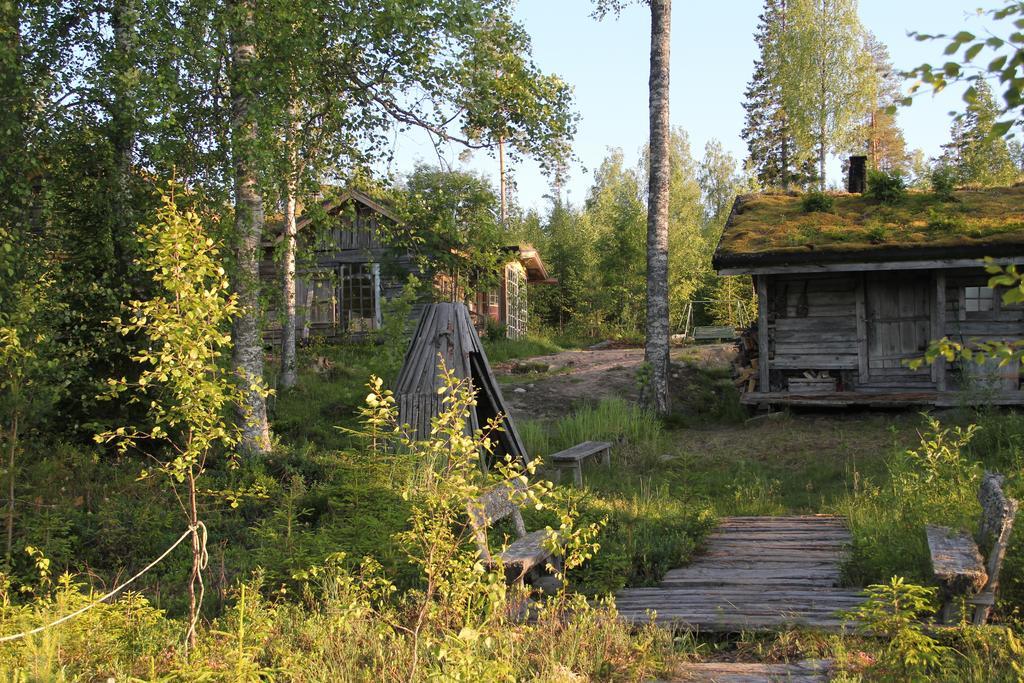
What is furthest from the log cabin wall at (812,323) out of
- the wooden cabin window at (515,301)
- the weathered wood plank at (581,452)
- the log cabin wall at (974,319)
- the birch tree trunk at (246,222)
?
the wooden cabin window at (515,301)

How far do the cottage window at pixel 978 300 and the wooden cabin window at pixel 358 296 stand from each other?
15522mm

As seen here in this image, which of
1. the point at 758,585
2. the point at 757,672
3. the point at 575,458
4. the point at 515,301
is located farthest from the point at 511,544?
the point at 515,301

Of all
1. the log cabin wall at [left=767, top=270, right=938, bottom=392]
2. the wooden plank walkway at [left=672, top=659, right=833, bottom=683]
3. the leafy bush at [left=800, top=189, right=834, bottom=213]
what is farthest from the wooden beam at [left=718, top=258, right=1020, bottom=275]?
the wooden plank walkway at [left=672, top=659, right=833, bottom=683]

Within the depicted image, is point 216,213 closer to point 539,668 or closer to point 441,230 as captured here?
point 441,230

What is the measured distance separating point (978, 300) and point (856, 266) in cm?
309

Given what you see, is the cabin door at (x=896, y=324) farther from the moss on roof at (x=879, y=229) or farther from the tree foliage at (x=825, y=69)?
the tree foliage at (x=825, y=69)

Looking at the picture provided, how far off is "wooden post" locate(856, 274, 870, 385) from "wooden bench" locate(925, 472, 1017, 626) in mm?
10963

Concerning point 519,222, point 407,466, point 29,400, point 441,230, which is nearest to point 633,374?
point 441,230

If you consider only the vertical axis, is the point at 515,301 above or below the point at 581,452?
above

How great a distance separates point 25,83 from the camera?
9.51m

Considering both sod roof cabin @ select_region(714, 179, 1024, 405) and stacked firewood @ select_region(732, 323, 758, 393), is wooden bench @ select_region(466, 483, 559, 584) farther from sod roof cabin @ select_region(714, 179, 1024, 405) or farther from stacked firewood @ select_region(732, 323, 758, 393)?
stacked firewood @ select_region(732, 323, 758, 393)

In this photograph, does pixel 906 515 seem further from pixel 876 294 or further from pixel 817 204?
pixel 817 204

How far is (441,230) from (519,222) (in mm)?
38481

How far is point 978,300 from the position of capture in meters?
16.6
